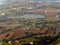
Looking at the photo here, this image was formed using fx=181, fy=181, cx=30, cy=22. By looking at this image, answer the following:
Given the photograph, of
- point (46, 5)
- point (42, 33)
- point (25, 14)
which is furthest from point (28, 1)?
point (42, 33)

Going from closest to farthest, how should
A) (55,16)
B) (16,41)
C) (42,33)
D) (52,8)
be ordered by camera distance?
(16,41), (42,33), (55,16), (52,8)

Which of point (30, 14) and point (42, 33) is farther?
point (30, 14)

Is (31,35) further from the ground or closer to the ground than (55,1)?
closer to the ground

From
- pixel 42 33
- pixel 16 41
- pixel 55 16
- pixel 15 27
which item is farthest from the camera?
pixel 55 16

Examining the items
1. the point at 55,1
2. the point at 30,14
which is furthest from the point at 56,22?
the point at 55,1

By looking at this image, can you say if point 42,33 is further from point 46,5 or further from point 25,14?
point 46,5

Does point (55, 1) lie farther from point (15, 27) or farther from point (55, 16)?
point (15, 27)
